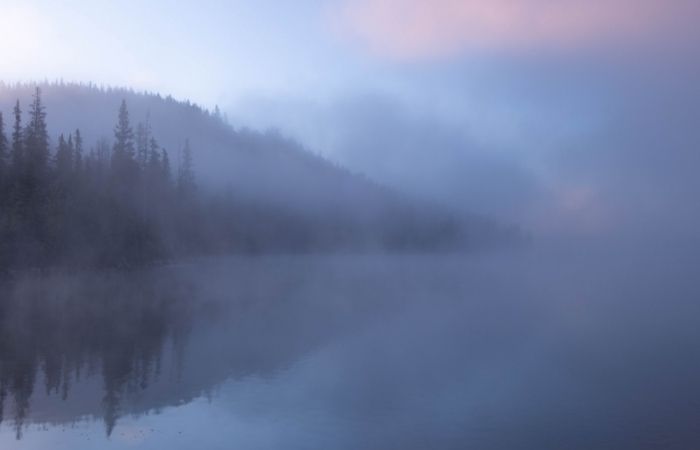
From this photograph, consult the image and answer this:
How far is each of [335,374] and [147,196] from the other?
232 feet

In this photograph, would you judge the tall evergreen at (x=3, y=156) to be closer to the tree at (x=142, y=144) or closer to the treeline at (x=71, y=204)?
the treeline at (x=71, y=204)

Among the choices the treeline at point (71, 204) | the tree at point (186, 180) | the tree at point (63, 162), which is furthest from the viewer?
the tree at point (186, 180)

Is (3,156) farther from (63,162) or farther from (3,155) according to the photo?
(63,162)

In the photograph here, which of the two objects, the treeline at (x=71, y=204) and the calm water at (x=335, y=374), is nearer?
the calm water at (x=335, y=374)

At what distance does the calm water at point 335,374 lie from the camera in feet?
59.1

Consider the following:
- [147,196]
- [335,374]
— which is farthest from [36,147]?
[335,374]

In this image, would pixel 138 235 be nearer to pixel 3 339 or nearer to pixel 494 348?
pixel 3 339

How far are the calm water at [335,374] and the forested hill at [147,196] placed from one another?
14744mm

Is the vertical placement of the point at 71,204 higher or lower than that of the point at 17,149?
lower

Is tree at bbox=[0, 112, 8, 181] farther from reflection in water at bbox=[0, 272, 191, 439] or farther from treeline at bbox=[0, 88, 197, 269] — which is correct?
reflection in water at bbox=[0, 272, 191, 439]

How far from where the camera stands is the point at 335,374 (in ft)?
84.0

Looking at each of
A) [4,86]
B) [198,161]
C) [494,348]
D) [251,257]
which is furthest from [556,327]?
[4,86]

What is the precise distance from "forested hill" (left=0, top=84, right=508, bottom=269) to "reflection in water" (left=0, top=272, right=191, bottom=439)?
32.9ft

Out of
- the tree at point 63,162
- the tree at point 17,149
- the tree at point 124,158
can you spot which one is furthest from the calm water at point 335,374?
the tree at point 124,158
